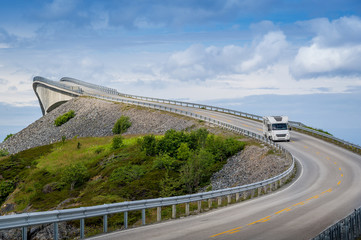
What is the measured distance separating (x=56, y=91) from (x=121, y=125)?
4741cm

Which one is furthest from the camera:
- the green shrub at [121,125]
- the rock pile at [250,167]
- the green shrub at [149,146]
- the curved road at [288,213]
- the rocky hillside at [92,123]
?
the green shrub at [121,125]

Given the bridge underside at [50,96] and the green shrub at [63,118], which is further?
the bridge underside at [50,96]

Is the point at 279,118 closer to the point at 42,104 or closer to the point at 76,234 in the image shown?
the point at 76,234

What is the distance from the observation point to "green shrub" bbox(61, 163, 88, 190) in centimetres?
4744

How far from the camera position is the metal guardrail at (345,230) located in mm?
11570

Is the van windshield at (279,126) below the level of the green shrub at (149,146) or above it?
above

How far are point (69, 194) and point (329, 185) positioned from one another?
24.4 meters

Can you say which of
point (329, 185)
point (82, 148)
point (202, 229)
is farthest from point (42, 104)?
point (202, 229)

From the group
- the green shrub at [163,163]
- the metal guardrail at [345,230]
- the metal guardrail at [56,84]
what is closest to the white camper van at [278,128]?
the green shrub at [163,163]

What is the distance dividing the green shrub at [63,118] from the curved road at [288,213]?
66.9 metres

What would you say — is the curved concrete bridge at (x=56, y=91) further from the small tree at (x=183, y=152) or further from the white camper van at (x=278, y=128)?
the white camper van at (x=278, y=128)

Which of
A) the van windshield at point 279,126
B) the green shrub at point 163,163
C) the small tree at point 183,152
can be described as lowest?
the green shrub at point 163,163

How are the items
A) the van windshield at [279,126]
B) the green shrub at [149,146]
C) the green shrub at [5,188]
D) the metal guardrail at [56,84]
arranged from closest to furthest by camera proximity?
the green shrub at [149,146], the van windshield at [279,126], the green shrub at [5,188], the metal guardrail at [56,84]

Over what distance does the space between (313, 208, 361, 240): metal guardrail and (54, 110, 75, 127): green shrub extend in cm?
8822
